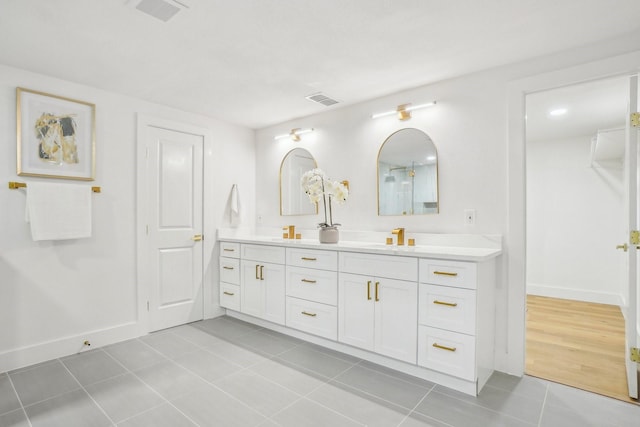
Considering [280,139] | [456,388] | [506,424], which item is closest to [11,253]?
[280,139]

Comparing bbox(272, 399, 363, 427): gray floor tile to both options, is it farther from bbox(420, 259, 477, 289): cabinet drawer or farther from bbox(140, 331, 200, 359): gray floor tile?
bbox(140, 331, 200, 359): gray floor tile

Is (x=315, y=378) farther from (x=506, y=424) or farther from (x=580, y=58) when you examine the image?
(x=580, y=58)

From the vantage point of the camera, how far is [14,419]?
1.89 m

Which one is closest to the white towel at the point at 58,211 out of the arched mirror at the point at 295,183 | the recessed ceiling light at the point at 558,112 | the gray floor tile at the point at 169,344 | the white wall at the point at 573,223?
the gray floor tile at the point at 169,344

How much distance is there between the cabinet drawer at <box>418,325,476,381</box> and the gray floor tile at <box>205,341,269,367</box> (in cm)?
126

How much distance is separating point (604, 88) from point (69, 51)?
429 centimetres

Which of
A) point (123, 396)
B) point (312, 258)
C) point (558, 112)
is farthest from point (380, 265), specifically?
point (558, 112)

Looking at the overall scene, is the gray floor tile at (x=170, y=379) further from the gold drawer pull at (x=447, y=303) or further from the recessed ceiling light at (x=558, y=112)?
the recessed ceiling light at (x=558, y=112)

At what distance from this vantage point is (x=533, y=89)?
7.88ft

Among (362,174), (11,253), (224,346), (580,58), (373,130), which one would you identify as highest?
(580,58)

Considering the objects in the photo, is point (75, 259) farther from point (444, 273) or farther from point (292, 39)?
point (444, 273)

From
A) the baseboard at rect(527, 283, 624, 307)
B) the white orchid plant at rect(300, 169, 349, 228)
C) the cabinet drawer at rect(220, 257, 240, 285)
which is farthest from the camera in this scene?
the baseboard at rect(527, 283, 624, 307)

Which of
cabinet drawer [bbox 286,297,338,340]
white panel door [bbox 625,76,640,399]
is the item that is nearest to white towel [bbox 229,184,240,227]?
cabinet drawer [bbox 286,297,338,340]

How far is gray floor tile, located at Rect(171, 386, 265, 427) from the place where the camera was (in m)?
1.87
